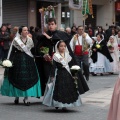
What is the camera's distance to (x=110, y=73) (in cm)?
1844

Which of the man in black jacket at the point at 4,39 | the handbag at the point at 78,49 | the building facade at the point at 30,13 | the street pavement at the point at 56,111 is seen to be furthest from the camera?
the building facade at the point at 30,13

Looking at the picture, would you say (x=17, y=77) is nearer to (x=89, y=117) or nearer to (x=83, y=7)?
(x=89, y=117)

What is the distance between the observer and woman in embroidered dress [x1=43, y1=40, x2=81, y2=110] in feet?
30.9

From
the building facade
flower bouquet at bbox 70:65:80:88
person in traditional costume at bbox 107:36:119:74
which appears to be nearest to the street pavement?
flower bouquet at bbox 70:65:80:88

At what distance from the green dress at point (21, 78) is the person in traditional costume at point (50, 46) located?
8.1 inches

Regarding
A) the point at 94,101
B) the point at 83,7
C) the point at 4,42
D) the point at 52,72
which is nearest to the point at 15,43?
the point at 52,72

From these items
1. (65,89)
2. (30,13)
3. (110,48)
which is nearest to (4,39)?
(110,48)

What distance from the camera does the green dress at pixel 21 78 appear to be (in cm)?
1028

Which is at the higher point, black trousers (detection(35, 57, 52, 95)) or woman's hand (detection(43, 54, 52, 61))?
woman's hand (detection(43, 54, 52, 61))

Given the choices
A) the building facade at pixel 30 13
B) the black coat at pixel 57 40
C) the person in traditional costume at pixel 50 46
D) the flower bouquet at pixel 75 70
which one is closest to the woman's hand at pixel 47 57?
the person in traditional costume at pixel 50 46

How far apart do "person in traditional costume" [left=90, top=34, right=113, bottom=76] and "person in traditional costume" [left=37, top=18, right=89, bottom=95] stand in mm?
7476

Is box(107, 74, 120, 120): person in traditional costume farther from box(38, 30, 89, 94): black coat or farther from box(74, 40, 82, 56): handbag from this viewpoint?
box(74, 40, 82, 56): handbag

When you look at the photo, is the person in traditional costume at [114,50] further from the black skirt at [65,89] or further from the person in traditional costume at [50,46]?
the black skirt at [65,89]

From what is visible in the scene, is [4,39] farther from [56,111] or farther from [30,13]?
[56,111]
